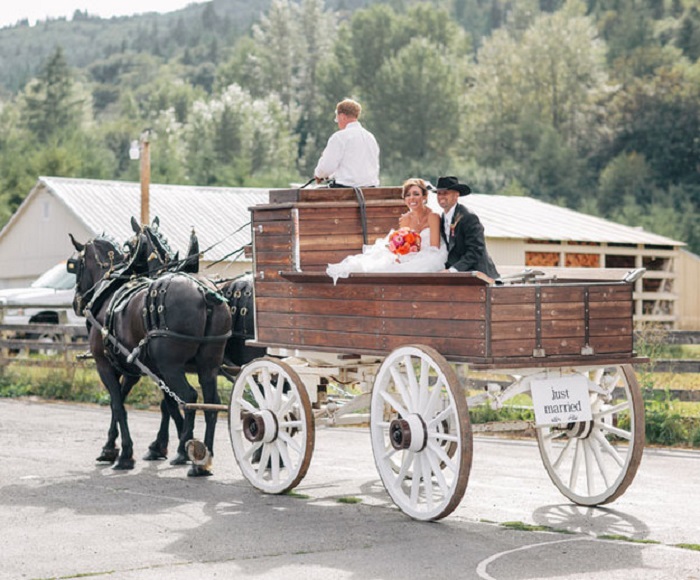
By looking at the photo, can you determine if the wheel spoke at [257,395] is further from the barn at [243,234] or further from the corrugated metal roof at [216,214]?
the corrugated metal roof at [216,214]

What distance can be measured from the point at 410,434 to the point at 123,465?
4.51 m

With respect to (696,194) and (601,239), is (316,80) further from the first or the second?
(601,239)

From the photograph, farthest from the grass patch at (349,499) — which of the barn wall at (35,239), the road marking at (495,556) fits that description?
the barn wall at (35,239)

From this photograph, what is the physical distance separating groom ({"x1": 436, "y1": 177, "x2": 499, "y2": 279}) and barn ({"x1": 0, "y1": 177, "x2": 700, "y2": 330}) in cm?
1947

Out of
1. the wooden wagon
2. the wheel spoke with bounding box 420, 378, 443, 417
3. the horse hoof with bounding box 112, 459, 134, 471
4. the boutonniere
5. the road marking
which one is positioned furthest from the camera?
the horse hoof with bounding box 112, 459, 134, 471

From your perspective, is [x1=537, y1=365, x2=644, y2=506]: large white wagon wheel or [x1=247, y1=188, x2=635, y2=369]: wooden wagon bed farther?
[x1=537, y1=365, x2=644, y2=506]: large white wagon wheel

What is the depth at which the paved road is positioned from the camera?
805 cm

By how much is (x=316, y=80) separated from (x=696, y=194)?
4258 cm

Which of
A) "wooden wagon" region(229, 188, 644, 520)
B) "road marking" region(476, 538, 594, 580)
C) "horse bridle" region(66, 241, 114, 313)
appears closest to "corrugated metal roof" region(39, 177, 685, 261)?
"horse bridle" region(66, 241, 114, 313)

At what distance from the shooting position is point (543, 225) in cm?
3638

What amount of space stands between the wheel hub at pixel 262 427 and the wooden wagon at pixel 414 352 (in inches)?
0.4

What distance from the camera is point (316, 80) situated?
10762cm

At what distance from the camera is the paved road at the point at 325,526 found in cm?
805

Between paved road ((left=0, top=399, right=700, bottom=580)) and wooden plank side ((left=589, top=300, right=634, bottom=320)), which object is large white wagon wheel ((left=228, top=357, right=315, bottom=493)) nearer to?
paved road ((left=0, top=399, right=700, bottom=580))
